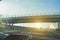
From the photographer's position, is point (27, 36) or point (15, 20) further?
point (15, 20)

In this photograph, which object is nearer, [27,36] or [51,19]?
[27,36]

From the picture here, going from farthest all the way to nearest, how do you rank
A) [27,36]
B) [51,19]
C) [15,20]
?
[15,20]
[51,19]
[27,36]

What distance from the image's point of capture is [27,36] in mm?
10703

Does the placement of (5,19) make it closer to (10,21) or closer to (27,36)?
(10,21)

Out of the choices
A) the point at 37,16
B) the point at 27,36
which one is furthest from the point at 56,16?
the point at 27,36

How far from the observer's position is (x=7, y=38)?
975 cm

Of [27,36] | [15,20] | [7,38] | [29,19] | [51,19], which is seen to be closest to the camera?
[7,38]

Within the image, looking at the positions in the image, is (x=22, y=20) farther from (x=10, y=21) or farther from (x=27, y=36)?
(x=27, y=36)

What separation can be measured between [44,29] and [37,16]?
20.2 ft

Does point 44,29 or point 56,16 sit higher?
point 56,16

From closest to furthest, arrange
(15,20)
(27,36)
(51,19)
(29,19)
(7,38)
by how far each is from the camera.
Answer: (7,38), (27,36), (51,19), (29,19), (15,20)

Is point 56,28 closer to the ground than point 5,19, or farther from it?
closer to the ground

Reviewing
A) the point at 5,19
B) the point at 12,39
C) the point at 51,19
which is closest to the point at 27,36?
the point at 12,39

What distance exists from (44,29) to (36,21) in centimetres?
567
